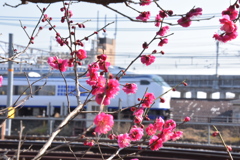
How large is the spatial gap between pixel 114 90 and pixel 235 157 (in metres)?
7.21

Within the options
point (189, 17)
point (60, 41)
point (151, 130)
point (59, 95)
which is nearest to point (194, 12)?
point (189, 17)

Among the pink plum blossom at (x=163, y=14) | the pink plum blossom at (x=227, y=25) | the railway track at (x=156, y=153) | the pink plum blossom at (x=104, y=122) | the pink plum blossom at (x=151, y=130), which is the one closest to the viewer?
the pink plum blossom at (x=104, y=122)

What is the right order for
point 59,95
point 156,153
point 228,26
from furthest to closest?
point 59,95 → point 156,153 → point 228,26

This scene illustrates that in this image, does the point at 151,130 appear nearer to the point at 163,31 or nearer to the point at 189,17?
the point at 163,31

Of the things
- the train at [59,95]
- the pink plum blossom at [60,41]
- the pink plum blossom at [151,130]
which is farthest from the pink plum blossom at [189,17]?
the train at [59,95]

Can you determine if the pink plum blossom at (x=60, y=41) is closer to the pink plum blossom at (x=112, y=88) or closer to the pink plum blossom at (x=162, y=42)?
the pink plum blossom at (x=162, y=42)

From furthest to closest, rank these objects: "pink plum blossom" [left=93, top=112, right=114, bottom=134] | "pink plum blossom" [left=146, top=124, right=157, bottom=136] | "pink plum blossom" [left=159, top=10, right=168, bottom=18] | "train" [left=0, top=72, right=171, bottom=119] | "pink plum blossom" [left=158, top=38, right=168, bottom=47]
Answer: "train" [left=0, top=72, right=171, bottom=119], "pink plum blossom" [left=146, top=124, right=157, bottom=136], "pink plum blossom" [left=158, top=38, right=168, bottom=47], "pink plum blossom" [left=159, top=10, right=168, bottom=18], "pink plum blossom" [left=93, top=112, right=114, bottom=134]

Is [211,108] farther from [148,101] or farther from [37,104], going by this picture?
[148,101]

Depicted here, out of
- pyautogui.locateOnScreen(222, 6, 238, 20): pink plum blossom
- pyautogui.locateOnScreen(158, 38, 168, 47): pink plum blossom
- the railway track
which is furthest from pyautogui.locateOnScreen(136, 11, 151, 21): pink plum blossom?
the railway track

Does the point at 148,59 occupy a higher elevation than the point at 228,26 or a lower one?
lower

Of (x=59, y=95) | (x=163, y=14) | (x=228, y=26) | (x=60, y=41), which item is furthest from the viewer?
(x=59, y=95)

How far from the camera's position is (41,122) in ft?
70.7

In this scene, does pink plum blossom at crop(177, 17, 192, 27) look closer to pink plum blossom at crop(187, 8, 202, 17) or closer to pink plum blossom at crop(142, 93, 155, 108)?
pink plum blossom at crop(187, 8, 202, 17)

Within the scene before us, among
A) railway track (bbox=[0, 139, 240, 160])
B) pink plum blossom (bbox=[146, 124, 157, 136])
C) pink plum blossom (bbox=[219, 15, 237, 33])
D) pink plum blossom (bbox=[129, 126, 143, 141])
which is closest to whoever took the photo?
pink plum blossom (bbox=[219, 15, 237, 33])
